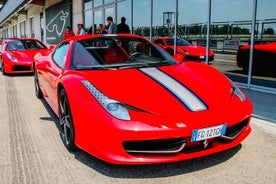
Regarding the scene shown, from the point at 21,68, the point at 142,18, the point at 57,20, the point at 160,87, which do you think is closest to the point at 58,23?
the point at 57,20

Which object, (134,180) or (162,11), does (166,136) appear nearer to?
(134,180)

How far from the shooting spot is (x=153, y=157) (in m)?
2.33

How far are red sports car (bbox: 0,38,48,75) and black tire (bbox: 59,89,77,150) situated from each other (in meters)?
5.84

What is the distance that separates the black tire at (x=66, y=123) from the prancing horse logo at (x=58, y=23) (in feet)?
54.2

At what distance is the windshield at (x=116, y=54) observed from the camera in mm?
3297

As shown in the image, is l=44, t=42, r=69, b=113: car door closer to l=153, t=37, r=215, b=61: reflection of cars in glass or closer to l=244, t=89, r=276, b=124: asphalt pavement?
l=244, t=89, r=276, b=124: asphalt pavement

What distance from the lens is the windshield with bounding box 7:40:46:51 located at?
916 centimetres

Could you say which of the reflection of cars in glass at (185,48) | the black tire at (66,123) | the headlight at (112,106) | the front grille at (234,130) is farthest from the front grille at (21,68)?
the front grille at (234,130)

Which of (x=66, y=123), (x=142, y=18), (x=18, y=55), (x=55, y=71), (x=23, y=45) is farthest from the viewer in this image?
(x=142, y=18)

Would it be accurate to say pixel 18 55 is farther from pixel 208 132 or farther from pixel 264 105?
pixel 208 132

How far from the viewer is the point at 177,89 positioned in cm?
274

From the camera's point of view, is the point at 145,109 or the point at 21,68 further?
the point at 21,68

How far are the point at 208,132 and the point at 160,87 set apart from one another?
635 millimetres

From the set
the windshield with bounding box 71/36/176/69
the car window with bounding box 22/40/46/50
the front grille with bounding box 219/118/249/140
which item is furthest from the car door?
the car window with bounding box 22/40/46/50
